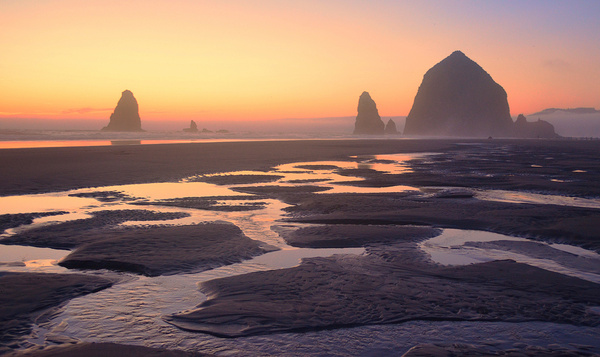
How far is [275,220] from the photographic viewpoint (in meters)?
10.5

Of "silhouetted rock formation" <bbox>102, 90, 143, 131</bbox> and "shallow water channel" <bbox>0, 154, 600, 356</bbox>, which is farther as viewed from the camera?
"silhouetted rock formation" <bbox>102, 90, 143, 131</bbox>

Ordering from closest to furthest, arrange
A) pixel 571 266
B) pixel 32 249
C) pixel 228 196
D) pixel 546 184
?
1. pixel 571 266
2. pixel 32 249
3. pixel 228 196
4. pixel 546 184

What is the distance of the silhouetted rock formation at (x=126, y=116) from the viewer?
571 ft

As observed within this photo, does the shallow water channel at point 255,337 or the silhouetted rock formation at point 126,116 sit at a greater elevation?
the silhouetted rock formation at point 126,116

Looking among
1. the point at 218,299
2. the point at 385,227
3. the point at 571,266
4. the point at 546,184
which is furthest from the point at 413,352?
the point at 546,184

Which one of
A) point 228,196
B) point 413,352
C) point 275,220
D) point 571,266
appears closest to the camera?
point 413,352

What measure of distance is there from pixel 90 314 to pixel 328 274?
2985mm

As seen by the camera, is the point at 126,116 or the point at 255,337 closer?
the point at 255,337

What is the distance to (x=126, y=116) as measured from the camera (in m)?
175

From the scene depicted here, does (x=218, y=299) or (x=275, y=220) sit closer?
(x=218, y=299)

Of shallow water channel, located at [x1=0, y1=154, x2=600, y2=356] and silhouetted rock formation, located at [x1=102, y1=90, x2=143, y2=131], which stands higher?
silhouetted rock formation, located at [x1=102, y1=90, x2=143, y2=131]

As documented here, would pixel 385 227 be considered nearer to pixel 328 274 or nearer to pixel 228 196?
pixel 328 274

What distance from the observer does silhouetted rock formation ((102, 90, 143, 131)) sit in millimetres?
174000

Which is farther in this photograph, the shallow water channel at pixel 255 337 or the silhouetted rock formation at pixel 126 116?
the silhouetted rock formation at pixel 126 116
